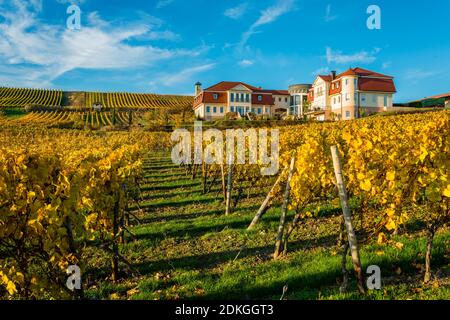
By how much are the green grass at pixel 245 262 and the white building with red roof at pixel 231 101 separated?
183 feet

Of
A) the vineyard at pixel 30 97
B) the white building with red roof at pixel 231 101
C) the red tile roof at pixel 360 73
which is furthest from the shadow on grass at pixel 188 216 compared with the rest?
the vineyard at pixel 30 97

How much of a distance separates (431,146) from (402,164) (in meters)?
0.59

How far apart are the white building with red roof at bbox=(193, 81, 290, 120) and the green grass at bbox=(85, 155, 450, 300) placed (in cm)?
5581

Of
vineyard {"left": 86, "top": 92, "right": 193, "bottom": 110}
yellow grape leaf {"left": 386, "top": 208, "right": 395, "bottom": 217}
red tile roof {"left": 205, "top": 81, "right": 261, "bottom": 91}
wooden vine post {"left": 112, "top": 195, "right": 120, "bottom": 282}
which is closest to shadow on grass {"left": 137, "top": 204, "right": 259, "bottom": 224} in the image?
wooden vine post {"left": 112, "top": 195, "right": 120, "bottom": 282}

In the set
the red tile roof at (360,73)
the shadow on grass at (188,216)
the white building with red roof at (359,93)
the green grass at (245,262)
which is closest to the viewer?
the green grass at (245,262)

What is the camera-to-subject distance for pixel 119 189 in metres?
7.28

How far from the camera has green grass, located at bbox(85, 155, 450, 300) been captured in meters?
5.70

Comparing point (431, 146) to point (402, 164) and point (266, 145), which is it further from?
point (266, 145)

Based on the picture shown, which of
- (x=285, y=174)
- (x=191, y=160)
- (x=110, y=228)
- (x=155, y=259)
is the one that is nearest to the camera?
(x=110, y=228)

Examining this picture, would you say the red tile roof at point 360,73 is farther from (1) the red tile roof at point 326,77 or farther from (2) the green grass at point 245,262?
(2) the green grass at point 245,262

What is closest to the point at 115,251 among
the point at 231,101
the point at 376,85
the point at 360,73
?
the point at 360,73

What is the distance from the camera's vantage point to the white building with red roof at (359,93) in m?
56.3

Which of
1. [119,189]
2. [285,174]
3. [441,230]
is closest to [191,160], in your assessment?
[285,174]

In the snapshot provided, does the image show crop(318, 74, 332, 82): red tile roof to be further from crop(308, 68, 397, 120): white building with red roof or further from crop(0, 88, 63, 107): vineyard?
crop(0, 88, 63, 107): vineyard
